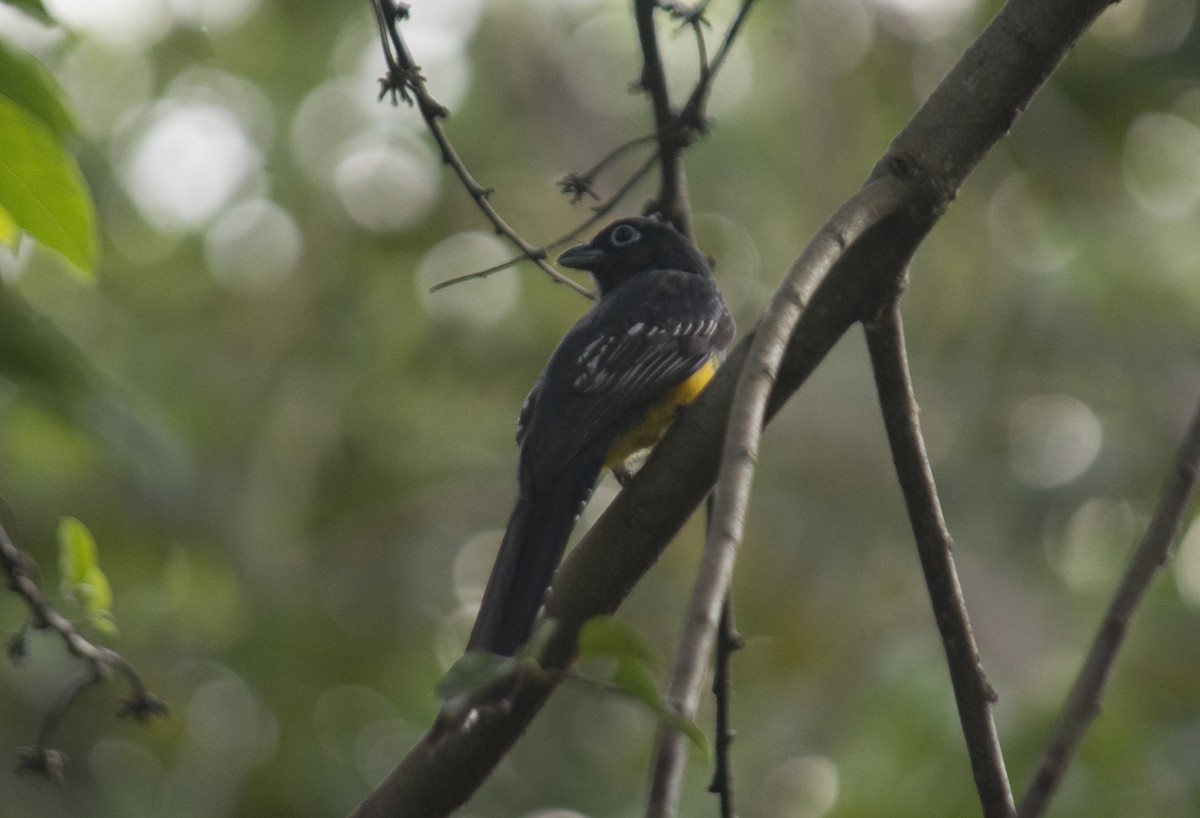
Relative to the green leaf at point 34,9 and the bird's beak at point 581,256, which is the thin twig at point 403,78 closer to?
the green leaf at point 34,9

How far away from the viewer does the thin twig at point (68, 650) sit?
3004mm

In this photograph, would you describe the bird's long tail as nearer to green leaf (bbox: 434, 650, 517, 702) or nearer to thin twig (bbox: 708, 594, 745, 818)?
thin twig (bbox: 708, 594, 745, 818)

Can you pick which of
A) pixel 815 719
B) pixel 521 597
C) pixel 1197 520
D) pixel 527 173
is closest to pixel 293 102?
pixel 527 173

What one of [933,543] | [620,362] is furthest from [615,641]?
[620,362]

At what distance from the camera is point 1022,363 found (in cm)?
1051

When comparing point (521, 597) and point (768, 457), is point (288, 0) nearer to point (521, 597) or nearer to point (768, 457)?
point (768, 457)

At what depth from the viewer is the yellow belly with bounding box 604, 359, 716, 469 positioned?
4.48 meters

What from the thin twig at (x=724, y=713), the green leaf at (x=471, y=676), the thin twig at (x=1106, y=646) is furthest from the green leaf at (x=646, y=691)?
the thin twig at (x=724, y=713)

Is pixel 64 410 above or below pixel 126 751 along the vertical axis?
below

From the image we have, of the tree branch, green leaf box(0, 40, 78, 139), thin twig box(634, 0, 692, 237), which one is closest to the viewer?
green leaf box(0, 40, 78, 139)

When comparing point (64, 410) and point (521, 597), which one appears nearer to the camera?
point (64, 410)

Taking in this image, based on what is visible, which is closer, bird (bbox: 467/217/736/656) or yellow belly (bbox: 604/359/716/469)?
bird (bbox: 467/217/736/656)

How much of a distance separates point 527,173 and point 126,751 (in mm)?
5630

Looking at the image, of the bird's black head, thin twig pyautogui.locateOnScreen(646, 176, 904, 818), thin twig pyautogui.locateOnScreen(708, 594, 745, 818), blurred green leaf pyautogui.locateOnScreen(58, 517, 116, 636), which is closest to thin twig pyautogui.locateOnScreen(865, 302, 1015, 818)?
thin twig pyautogui.locateOnScreen(646, 176, 904, 818)
